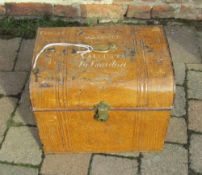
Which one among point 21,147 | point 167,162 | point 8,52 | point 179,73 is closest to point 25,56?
point 8,52

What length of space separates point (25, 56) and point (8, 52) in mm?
160

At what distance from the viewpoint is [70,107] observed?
7.01 feet

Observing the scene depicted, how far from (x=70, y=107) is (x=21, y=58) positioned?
1208mm

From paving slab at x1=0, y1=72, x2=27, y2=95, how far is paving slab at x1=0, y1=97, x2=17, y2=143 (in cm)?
7

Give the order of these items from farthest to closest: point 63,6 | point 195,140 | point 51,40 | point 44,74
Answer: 1. point 63,6
2. point 195,140
3. point 51,40
4. point 44,74

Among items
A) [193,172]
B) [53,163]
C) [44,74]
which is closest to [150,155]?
[193,172]

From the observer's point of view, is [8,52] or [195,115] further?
[8,52]

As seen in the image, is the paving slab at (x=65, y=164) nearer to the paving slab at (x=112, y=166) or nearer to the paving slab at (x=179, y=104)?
the paving slab at (x=112, y=166)

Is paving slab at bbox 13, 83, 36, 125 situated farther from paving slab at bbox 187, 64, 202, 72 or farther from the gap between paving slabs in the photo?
paving slab at bbox 187, 64, 202, 72

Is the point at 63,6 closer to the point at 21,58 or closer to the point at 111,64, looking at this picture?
the point at 21,58

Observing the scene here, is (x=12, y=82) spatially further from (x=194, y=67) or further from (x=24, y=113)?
(x=194, y=67)

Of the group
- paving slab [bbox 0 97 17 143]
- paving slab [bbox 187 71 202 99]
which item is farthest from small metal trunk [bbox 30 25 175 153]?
paving slab [bbox 187 71 202 99]

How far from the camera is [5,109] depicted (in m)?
2.81

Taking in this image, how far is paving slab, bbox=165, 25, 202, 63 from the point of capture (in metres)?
3.18
